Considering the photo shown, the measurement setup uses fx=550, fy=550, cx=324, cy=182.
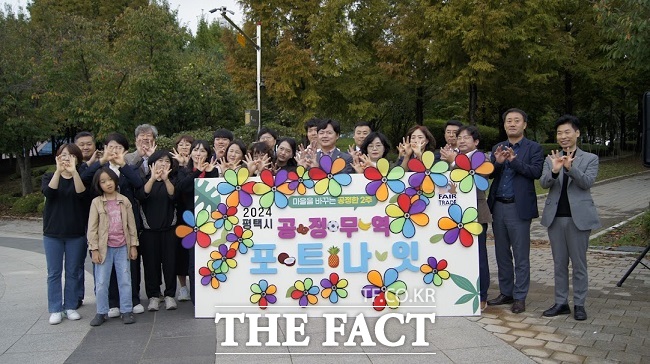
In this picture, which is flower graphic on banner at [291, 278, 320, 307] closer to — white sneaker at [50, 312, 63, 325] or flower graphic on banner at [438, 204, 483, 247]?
flower graphic on banner at [438, 204, 483, 247]

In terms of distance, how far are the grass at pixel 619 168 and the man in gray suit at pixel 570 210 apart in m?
14.3

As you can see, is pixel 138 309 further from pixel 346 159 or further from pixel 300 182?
pixel 346 159

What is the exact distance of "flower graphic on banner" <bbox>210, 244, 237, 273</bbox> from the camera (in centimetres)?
502

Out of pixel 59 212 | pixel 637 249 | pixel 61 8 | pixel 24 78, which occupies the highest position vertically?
pixel 61 8

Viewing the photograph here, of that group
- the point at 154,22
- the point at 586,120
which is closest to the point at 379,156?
the point at 154,22

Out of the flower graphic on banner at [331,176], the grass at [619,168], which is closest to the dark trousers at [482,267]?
the flower graphic on banner at [331,176]

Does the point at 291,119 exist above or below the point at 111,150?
above

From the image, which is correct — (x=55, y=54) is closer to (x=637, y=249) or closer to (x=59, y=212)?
(x=59, y=212)

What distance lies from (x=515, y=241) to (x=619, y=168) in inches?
851

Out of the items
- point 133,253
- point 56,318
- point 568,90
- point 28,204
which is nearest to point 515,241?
point 133,253

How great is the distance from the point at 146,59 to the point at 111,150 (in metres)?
12.7

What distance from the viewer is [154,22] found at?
654 inches

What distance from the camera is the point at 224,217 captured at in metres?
5.03

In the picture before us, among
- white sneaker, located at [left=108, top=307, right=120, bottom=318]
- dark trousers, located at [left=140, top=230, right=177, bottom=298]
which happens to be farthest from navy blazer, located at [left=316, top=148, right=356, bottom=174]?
white sneaker, located at [left=108, top=307, right=120, bottom=318]
